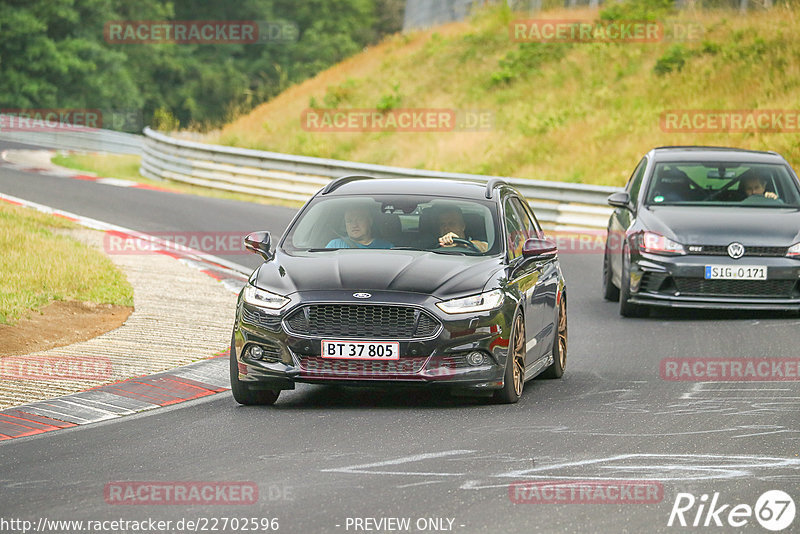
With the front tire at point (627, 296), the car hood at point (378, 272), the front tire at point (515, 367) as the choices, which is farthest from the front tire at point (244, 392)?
the front tire at point (627, 296)

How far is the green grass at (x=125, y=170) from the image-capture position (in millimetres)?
29719

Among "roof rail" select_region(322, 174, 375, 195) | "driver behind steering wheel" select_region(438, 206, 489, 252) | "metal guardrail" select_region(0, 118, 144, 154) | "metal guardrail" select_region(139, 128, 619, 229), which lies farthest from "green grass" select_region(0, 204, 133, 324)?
"metal guardrail" select_region(0, 118, 144, 154)

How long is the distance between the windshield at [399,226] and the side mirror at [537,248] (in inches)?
8.6

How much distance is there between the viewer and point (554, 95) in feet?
117

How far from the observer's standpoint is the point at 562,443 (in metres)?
8.48

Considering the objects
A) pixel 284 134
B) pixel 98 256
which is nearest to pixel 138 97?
pixel 284 134

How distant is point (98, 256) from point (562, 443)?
32.9ft

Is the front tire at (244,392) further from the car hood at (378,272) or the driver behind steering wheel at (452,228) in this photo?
the driver behind steering wheel at (452,228)

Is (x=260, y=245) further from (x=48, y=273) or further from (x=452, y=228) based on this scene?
(x=48, y=273)

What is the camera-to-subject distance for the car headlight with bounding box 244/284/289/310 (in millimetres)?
9719

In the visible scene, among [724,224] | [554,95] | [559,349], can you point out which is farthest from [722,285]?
[554,95]

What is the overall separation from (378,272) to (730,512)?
3.71 metres

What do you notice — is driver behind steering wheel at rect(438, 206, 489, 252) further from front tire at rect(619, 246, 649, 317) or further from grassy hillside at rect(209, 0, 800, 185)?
grassy hillside at rect(209, 0, 800, 185)

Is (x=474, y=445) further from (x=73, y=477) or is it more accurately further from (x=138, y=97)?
(x=138, y=97)
